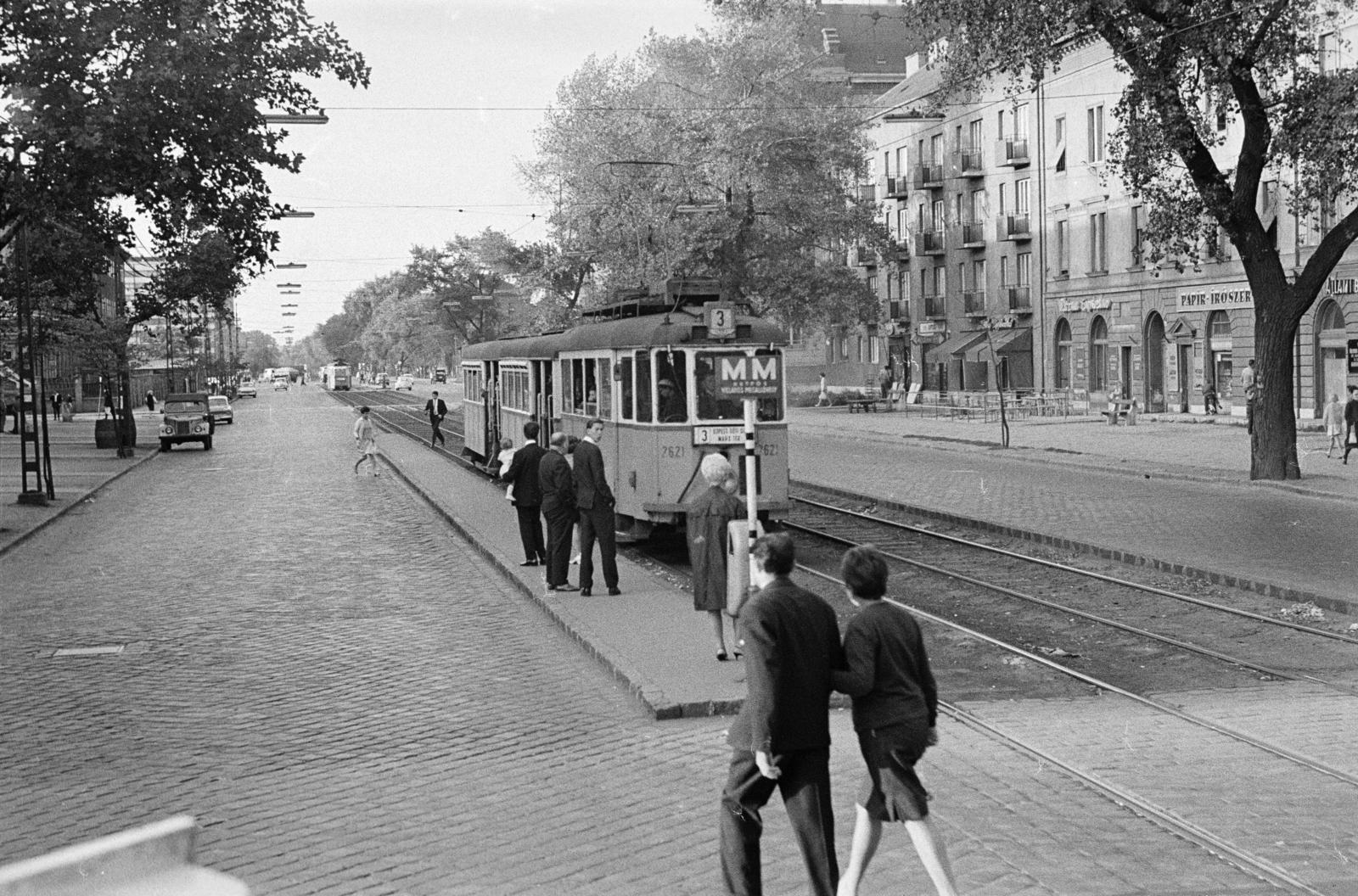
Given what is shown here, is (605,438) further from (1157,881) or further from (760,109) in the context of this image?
(760,109)

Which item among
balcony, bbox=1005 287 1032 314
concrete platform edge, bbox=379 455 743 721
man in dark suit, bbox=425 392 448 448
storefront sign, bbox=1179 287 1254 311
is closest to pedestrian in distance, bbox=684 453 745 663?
concrete platform edge, bbox=379 455 743 721

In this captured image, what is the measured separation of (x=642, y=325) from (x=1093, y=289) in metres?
38.6

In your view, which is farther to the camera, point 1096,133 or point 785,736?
point 1096,133

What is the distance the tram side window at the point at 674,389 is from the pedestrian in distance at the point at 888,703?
1317cm

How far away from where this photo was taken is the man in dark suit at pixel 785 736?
6.29 metres

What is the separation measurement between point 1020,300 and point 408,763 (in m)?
54.9

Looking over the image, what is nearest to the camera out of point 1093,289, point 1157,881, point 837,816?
point 1157,881

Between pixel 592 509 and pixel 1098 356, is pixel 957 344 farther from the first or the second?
pixel 592 509

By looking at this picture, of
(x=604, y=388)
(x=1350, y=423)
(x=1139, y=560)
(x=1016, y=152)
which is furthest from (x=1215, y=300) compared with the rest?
(x=1139, y=560)

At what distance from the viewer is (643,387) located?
19906mm

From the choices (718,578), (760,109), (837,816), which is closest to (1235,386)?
(760,109)

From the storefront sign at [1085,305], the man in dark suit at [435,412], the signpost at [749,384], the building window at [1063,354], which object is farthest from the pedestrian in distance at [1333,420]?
the building window at [1063,354]

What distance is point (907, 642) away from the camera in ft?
Answer: 20.9

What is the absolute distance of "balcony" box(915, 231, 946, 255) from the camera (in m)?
70.5
